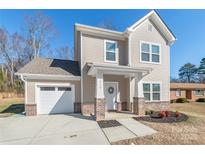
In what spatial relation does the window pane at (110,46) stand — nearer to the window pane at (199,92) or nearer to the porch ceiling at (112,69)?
the porch ceiling at (112,69)

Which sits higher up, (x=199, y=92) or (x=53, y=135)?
(x=53, y=135)

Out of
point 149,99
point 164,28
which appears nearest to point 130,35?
point 164,28

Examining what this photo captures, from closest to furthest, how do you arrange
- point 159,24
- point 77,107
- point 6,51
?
point 77,107
point 159,24
point 6,51

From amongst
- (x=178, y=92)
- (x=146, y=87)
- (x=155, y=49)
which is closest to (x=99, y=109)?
(x=146, y=87)

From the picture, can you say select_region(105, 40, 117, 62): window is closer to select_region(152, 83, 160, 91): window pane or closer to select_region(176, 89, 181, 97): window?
select_region(152, 83, 160, 91): window pane

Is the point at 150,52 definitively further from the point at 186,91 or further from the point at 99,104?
the point at 186,91

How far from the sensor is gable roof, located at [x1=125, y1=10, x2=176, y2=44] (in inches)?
474

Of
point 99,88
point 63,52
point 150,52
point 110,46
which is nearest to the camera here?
point 99,88

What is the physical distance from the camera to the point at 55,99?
10461 millimetres

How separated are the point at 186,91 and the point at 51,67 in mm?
25245

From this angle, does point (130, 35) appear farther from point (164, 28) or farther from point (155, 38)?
point (164, 28)

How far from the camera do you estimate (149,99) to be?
12.1 meters

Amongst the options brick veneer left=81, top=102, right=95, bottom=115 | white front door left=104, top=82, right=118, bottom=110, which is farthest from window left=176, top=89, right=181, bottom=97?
brick veneer left=81, top=102, right=95, bottom=115
